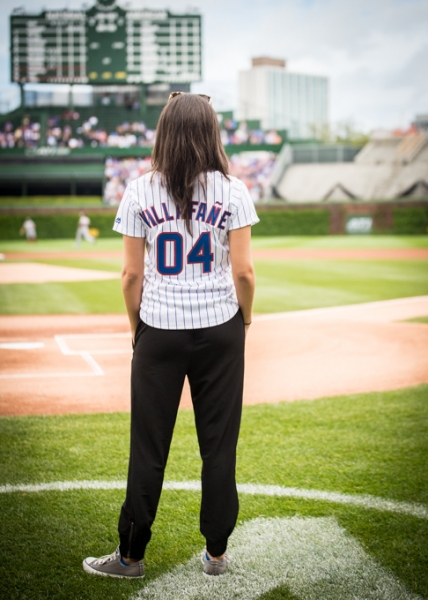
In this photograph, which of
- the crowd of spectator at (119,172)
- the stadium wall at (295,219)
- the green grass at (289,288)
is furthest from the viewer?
the crowd of spectator at (119,172)

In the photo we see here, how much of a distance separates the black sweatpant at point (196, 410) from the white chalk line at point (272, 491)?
1.00 metres

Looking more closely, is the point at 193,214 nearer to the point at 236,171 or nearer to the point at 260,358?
the point at 260,358

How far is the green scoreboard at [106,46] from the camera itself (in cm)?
4441

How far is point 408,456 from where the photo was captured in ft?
15.1

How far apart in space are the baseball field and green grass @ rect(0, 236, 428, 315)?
2.12 metres

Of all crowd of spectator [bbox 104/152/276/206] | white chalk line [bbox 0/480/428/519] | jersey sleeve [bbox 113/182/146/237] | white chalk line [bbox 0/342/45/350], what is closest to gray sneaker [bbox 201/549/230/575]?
white chalk line [bbox 0/480/428/519]

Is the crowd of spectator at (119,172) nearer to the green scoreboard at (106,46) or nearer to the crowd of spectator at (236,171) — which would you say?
the crowd of spectator at (236,171)

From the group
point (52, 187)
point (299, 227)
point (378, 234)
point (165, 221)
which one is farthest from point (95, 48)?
point (165, 221)

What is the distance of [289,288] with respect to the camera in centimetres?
1510

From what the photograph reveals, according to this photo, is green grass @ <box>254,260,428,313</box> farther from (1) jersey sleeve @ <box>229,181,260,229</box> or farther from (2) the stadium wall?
(2) the stadium wall

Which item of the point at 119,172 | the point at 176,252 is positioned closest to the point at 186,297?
the point at 176,252

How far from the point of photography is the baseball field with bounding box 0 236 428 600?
302 centimetres

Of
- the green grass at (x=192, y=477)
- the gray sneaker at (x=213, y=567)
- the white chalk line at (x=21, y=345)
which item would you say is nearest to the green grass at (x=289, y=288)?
the white chalk line at (x=21, y=345)

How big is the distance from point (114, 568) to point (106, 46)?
46.6m
